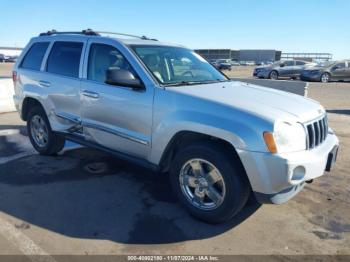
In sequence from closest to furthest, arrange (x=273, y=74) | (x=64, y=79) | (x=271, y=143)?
1. (x=271, y=143)
2. (x=64, y=79)
3. (x=273, y=74)

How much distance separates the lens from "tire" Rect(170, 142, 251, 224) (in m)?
3.51

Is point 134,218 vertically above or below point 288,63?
below

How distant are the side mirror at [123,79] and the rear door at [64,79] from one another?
1.03m

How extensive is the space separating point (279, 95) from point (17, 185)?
140 inches

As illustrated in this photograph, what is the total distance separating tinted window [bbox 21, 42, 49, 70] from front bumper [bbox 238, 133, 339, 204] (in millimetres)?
3999

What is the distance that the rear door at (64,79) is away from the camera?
503 centimetres

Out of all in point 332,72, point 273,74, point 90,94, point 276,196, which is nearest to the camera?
point 276,196

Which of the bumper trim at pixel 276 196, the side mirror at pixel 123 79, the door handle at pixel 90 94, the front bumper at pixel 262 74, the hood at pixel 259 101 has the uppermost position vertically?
the side mirror at pixel 123 79

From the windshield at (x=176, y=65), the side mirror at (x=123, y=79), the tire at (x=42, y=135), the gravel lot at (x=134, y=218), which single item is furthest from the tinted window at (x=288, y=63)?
the side mirror at (x=123, y=79)

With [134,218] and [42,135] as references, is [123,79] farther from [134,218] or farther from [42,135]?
[42,135]

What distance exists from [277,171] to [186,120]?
1037mm

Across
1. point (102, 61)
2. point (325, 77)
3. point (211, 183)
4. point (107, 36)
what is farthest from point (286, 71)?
point (211, 183)

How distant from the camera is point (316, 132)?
372 cm

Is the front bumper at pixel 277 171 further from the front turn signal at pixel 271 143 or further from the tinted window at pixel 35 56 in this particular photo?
the tinted window at pixel 35 56
